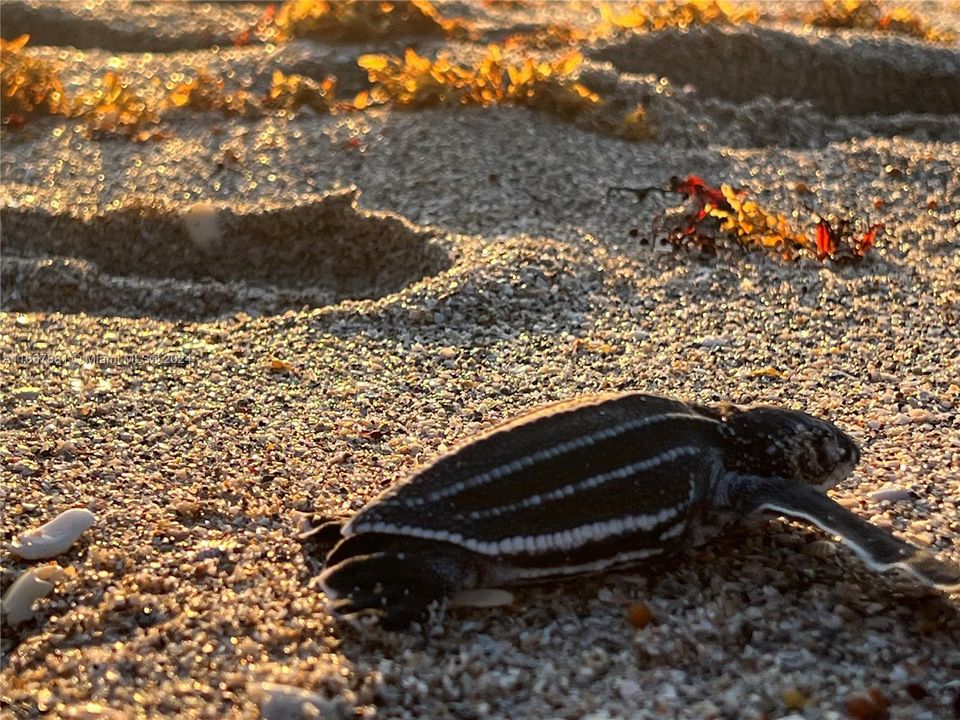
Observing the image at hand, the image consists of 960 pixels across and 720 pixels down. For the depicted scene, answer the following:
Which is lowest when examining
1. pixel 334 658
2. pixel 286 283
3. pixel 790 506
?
pixel 286 283

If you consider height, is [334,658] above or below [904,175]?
below

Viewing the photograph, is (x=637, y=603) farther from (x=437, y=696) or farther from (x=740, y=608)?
(x=437, y=696)

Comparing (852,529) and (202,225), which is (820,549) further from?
(202,225)

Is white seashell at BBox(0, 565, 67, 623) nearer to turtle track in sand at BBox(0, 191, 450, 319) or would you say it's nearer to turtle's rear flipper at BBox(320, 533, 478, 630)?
turtle's rear flipper at BBox(320, 533, 478, 630)

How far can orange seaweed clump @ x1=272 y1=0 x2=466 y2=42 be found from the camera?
787 cm

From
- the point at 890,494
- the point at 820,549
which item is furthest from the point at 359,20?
the point at 820,549

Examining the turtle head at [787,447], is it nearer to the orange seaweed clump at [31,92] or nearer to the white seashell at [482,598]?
the white seashell at [482,598]

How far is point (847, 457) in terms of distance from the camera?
8.05 ft

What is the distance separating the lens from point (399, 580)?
6.81 feet

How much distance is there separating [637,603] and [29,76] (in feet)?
19.5

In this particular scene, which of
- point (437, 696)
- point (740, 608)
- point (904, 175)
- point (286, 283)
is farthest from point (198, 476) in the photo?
point (904, 175)

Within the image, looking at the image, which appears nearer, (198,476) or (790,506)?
(790,506)

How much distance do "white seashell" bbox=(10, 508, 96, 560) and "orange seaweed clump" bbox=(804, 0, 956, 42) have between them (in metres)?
8.22

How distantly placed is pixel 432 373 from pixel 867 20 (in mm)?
7161
